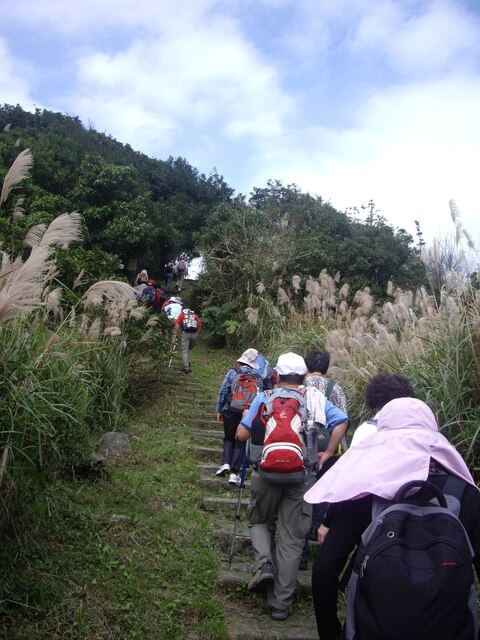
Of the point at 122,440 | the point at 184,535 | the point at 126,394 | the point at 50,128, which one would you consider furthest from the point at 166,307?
the point at 50,128

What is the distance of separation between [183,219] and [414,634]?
77.5 ft

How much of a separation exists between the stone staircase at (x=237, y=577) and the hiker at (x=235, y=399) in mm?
210

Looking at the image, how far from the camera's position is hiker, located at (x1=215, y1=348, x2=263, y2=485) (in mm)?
6340

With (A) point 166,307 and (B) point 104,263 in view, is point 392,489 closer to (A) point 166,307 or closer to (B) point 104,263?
(B) point 104,263

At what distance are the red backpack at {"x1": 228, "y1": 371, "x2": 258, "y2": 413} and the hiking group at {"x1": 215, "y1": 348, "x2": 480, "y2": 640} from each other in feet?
6.59

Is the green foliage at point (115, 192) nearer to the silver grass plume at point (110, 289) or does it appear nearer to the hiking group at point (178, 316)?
the hiking group at point (178, 316)

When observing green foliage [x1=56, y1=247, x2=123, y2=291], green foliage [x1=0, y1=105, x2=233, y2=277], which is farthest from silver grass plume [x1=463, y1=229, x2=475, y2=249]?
green foliage [x1=0, y1=105, x2=233, y2=277]

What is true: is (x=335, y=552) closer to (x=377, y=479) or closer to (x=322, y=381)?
(x=377, y=479)

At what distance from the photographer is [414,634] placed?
2.05 metres

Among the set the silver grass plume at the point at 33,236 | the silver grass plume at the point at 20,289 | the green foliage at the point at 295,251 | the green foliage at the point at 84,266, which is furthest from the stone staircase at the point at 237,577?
the green foliage at the point at 295,251

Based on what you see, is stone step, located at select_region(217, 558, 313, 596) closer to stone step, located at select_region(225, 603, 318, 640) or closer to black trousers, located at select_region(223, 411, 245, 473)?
stone step, located at select_region(225, 603, 318, 640)

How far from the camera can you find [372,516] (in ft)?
8.29

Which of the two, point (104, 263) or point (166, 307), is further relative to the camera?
point (166, 307)

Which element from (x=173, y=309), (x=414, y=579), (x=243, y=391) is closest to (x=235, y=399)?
(x=243, y=391)
